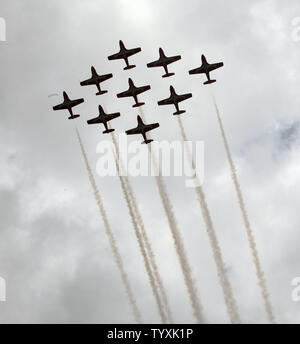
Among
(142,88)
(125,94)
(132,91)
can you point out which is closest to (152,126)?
(142,88)

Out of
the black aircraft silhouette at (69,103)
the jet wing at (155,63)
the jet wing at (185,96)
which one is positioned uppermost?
the jet wing at (155,63)

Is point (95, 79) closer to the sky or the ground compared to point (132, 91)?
closer to the sky

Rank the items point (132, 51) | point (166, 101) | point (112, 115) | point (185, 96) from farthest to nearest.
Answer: point (112, 115) < point (132, 51) < point (185, 96) < point (166, 101)

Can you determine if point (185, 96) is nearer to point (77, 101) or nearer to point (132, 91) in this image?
point (132, 91)

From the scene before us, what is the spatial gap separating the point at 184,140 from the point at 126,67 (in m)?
22.3

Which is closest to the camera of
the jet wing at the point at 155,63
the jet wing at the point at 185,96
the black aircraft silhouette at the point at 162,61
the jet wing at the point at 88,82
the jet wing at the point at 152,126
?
the jet wing at the point at 152,126

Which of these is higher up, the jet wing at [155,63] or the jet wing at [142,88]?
the jet wing at [155,63]

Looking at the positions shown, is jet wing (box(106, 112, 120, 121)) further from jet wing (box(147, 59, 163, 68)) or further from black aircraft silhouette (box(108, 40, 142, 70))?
jet wing (box(147, 59, 163, 68))

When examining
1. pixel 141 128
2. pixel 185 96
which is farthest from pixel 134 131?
pixel 185 96

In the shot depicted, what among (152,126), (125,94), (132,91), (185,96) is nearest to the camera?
(152,126)

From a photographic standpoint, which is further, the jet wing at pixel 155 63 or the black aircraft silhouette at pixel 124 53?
the black aircraft silhouette at pixel 124 53

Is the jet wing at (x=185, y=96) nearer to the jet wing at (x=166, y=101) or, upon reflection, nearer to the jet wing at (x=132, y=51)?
the jet wing at (x=166, y=101)

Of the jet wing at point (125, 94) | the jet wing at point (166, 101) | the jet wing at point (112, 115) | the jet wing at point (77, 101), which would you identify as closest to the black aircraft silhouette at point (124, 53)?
the jet wing at point (125, 94)

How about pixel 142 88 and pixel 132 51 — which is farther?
pixel 132 51
